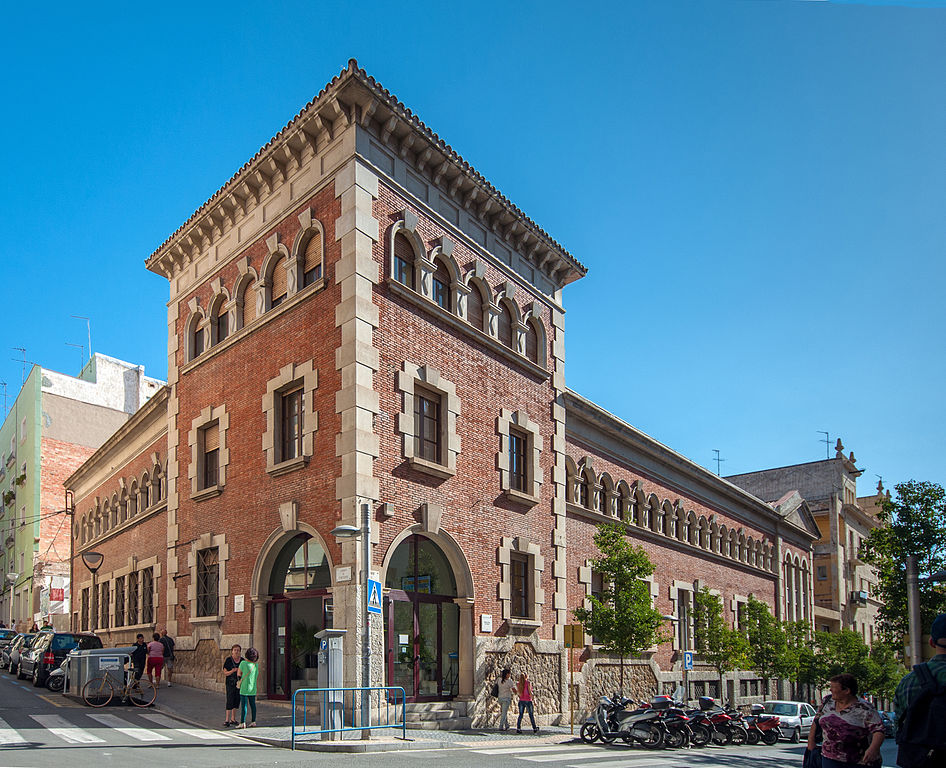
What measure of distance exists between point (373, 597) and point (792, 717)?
2371 cm

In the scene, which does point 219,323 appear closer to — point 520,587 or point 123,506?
point 520,587

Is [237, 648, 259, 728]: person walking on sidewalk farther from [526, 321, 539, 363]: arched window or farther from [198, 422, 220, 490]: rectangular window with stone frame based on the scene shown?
[526, 321, 539, 363]: arched window

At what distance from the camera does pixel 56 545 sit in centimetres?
5597

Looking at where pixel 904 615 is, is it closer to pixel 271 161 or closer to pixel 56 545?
pixel 271 161

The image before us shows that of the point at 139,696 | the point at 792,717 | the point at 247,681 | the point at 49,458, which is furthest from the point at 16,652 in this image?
the point at 49,458

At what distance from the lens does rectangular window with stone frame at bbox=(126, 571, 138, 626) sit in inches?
1212

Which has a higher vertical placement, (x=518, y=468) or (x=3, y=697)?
(x=518, y=468)

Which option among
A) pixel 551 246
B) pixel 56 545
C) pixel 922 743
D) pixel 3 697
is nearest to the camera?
pixel 922 743

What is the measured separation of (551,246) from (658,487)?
13179 mm

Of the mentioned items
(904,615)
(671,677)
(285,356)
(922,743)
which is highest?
(285,356)

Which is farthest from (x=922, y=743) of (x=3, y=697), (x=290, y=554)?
(x=3, y=697)

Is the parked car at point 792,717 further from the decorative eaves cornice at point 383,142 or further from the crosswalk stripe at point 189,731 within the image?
the crosswalk stripe at point 189,731

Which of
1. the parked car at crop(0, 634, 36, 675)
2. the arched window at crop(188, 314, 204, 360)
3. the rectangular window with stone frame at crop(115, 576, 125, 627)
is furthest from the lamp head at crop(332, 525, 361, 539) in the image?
the rectangular window with stone frame at crop(115, 576, 125, 627)

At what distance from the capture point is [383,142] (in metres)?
20.9
